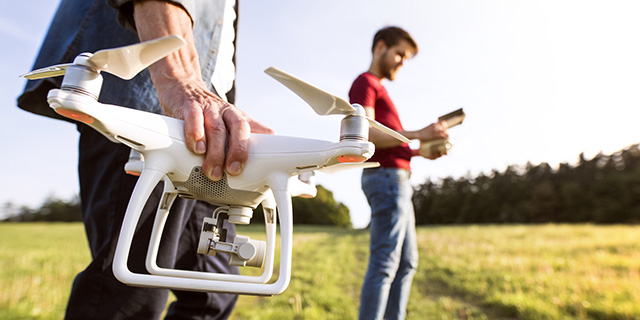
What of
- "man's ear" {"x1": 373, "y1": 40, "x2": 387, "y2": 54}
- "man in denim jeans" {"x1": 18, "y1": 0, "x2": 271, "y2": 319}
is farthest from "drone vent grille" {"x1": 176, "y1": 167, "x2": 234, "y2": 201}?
"man's ear" {"x1": 373, "y1": 40, "x2": 387, "y2": 54}

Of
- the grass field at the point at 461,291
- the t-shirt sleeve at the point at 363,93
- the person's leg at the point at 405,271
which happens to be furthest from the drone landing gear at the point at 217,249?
the grass field at the point at 461,291

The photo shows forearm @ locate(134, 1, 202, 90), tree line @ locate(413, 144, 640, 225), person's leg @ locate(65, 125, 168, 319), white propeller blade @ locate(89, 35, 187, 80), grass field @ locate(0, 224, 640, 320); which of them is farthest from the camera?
tree line @ locate(413, 144, 640, 225)

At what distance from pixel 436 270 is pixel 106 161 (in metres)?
7.21

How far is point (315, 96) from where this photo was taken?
101cm

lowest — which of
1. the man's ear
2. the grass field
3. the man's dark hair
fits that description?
the grass field

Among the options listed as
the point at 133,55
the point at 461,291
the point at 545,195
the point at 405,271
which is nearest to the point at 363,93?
the point at 405,271

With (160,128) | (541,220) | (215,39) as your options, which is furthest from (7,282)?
(541,220)

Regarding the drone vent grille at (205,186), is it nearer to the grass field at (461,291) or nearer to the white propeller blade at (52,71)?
the white propeller blade at (52,71)

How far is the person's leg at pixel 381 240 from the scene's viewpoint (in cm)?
262

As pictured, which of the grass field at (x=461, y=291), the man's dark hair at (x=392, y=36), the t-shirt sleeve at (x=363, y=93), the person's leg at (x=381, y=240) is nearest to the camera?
the person's leg at (x=381, y=240)

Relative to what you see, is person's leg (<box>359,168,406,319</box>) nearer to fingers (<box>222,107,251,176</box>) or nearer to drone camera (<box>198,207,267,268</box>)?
drone camera (<box>198,207,267,268</box>)

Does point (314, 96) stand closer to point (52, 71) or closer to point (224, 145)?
point (224, 145)

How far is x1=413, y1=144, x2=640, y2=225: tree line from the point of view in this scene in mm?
40750

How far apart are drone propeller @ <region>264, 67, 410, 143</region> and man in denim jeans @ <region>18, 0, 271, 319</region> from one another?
0.17 m
